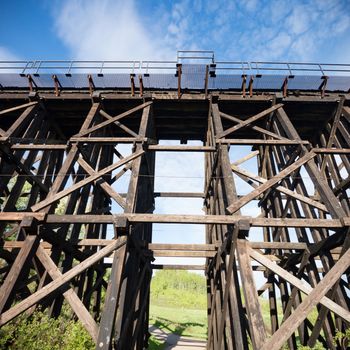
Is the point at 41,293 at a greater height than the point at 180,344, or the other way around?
the point at 41,293

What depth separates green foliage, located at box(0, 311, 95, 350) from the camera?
3.12 metres

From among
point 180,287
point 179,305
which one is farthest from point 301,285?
point 180,287

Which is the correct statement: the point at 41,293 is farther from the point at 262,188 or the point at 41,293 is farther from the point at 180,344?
the point at 180,344

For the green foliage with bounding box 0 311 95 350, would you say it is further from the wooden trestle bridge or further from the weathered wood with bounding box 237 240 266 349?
the weathered wood with bounding box 237 240 266 349

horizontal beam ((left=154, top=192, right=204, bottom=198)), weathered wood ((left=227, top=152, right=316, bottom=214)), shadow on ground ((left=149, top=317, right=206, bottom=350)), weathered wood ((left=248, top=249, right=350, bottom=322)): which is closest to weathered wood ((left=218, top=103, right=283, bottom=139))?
weathered wood ((left=227, top=152, right=316, bottom=214))

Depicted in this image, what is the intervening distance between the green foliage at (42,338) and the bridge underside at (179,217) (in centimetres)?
24

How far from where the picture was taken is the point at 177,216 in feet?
12.9

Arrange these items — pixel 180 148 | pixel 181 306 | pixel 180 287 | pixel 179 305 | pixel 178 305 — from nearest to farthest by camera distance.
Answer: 1. pixel 180 148
2. pixel 181 306
3. pixel 178 305
4. pixel 179 305
5. pixel 180 287

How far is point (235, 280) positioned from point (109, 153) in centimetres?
586

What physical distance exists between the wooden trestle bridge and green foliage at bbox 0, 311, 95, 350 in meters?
0.22

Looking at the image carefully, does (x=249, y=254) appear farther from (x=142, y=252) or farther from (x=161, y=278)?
(x=161, y=278)

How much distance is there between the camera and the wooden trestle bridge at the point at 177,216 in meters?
3.44

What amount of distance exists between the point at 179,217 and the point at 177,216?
0.04 meters

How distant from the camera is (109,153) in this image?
8258 millimetres
